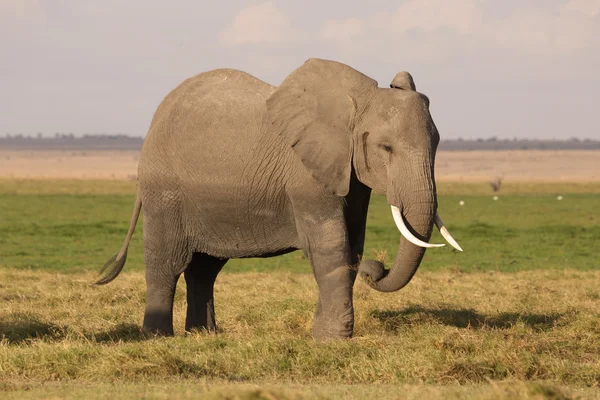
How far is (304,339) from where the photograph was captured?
9852mm

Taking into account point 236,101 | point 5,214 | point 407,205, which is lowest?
point 5,214

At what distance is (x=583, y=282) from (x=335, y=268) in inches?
275

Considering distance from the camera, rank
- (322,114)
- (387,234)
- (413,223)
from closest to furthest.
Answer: (413,223) < (322,114) < (387,234)

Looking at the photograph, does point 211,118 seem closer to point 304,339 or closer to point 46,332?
point 304,339

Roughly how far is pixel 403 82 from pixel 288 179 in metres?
1.47

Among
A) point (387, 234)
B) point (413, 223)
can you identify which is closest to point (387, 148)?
point (413, 223)

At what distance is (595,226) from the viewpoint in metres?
30.1

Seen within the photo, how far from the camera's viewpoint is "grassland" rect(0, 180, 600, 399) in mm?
8047

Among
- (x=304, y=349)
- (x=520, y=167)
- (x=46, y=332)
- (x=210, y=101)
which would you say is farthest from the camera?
(x=520, y=167)

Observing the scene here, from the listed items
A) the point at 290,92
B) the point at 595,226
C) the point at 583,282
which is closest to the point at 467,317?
the point at 290,92

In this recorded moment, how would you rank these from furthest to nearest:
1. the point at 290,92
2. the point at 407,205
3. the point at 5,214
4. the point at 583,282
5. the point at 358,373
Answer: the point at 5,214 < the point at 583,282 < the point at 290,92 < the point at 407,205 < the point at 358,373

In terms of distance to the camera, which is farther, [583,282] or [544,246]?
[544,246]

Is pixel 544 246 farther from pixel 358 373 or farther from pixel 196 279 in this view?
pixel 358 373

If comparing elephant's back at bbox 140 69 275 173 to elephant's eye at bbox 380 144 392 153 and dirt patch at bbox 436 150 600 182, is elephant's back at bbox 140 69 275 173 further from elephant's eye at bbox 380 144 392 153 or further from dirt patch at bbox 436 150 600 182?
dirt patch at bbox 436 150 600 182
